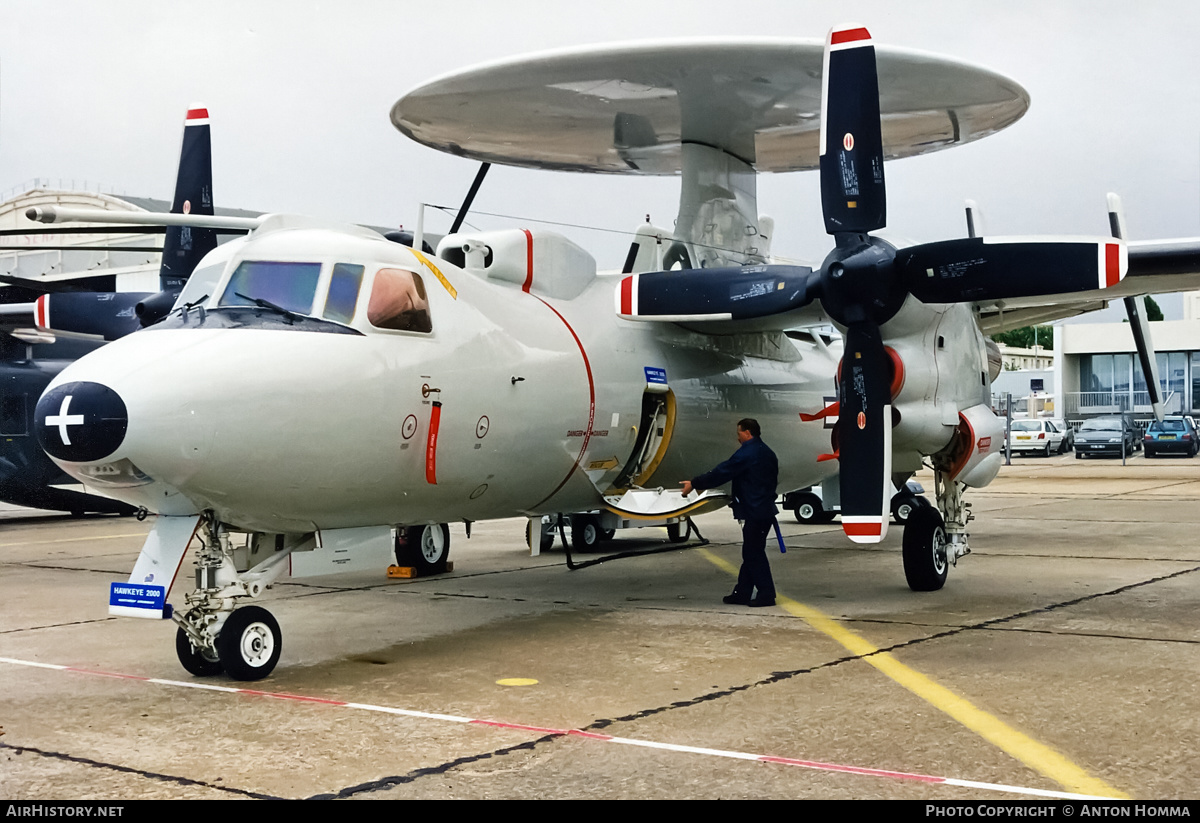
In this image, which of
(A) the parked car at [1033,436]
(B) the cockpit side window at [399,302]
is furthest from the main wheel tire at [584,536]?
(A) the parked car at [1033,436]

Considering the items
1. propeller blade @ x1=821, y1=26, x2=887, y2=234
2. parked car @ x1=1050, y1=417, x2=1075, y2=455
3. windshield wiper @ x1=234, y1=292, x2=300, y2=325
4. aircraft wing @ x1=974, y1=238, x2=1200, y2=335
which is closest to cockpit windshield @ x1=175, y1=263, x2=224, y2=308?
windshield wiper @ x1=234, y1=292, x2=300, y2=325

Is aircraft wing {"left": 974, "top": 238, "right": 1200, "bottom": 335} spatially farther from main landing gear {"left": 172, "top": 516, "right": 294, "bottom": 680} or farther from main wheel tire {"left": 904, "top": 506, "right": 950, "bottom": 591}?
main landing gear {"left": 172, "top": 516, "right": 294, "bottom": 680}

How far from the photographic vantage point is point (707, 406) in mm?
12148

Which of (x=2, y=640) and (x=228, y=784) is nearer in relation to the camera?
(x=228, y=784)

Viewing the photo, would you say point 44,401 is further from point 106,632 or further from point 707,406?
point 707,406

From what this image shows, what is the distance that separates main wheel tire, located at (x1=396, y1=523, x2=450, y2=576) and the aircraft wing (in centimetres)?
689

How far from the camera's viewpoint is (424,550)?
13672 millimetres

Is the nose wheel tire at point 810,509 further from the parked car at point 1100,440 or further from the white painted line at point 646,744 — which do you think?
the parked car at point 1100,440

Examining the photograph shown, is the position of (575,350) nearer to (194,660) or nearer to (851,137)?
(851,137)

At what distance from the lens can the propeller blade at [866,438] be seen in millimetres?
10477

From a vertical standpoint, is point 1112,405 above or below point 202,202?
below
